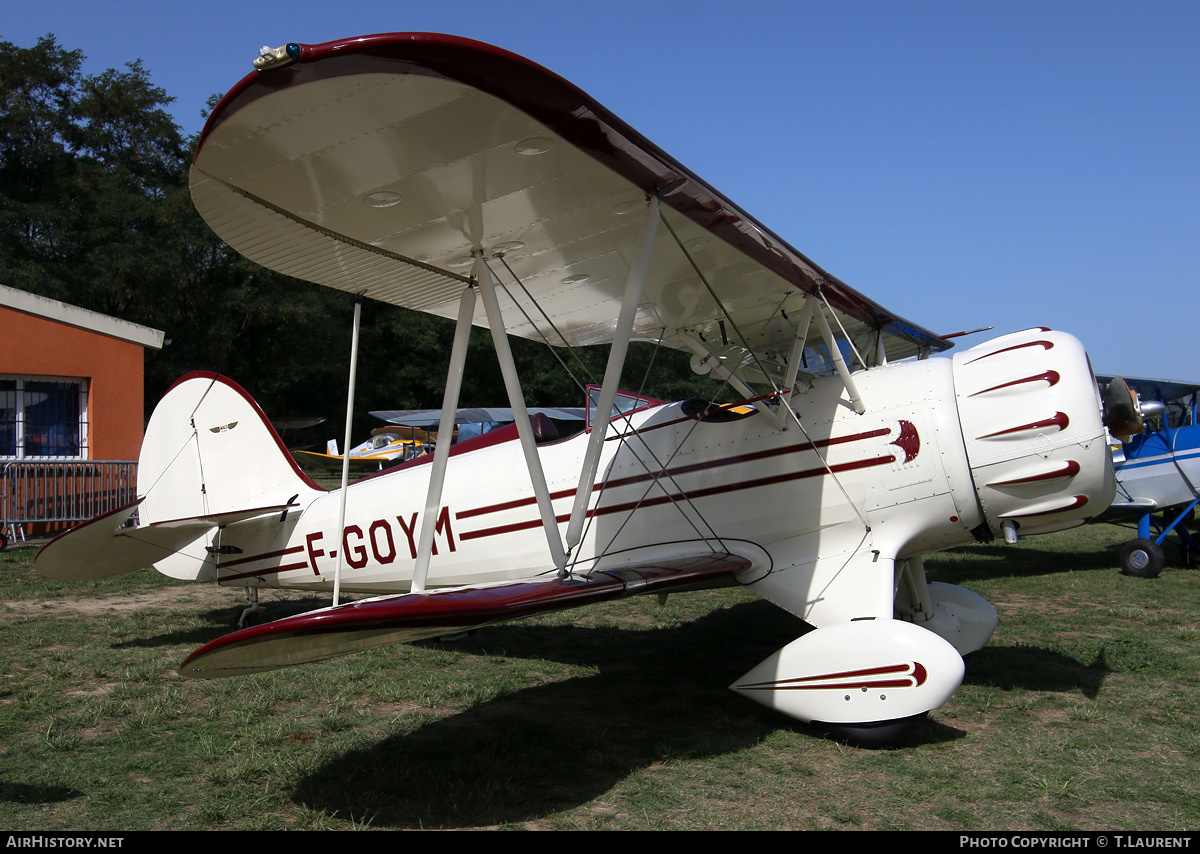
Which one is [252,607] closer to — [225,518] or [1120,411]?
[225,518]

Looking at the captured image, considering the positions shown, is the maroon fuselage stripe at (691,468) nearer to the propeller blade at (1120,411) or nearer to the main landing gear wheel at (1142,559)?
the propeller blade at (1120,411)

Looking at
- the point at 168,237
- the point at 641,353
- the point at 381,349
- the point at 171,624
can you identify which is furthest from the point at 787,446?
the point at 381,349

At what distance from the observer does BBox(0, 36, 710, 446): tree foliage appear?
1099 inches

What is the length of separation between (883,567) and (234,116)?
3.96 m

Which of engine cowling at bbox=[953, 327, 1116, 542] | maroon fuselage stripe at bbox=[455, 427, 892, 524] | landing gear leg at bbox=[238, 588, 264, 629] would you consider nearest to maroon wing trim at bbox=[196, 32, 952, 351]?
maroon fuselage stripe at bbox=[455, 427, 892, 524]

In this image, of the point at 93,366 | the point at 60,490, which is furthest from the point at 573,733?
the point at 93,366

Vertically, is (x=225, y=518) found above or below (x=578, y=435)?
below

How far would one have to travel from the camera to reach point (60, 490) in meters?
12.3

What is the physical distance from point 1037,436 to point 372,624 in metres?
3.81

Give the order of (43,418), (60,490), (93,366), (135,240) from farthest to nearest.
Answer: (135,240), (93,366), (43,418), (60,490)

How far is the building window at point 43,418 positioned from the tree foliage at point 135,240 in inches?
606

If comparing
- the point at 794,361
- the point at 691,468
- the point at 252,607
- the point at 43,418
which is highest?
the point at 43,418

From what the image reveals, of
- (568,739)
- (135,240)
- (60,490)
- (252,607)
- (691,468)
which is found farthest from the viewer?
(135,240)

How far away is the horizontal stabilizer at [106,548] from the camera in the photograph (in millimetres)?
5840
